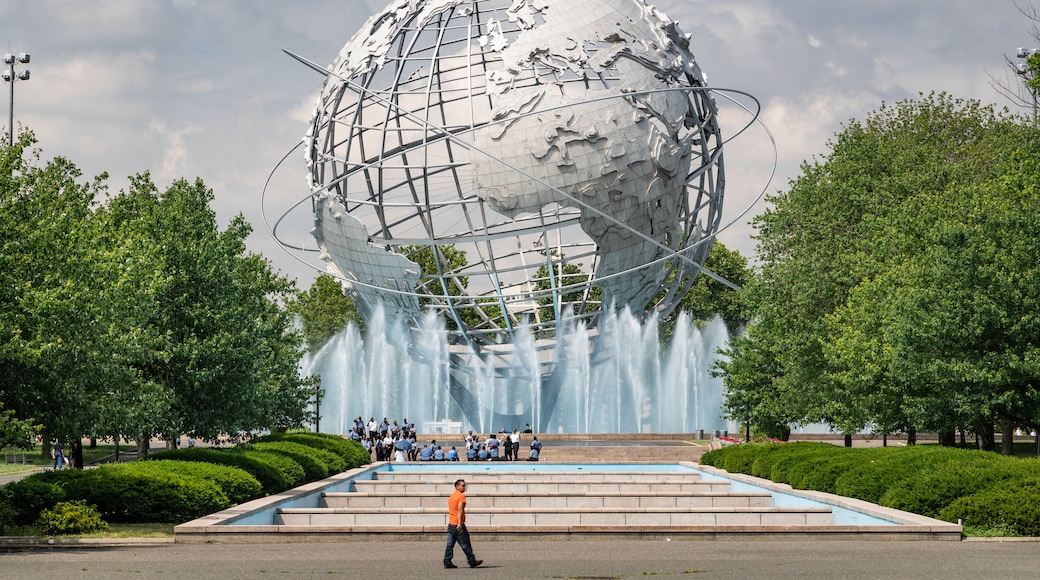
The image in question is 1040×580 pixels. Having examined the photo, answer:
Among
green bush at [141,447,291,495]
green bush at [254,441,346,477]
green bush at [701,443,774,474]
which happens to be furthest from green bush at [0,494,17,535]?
green bush at [701,443,774,474]

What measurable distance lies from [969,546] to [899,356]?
10477mm

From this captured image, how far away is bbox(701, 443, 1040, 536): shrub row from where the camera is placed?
15.5 metres

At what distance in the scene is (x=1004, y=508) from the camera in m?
15.4

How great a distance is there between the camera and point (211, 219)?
27891 mm

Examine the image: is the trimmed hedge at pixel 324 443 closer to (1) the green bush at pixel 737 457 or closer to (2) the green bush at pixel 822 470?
(1) the green bush at pixel 737 457

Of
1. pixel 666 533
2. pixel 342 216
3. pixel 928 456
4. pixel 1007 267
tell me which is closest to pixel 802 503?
pixel 928 456

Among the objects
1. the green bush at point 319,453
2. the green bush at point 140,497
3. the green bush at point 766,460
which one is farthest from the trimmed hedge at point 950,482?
the green bush at point 319,453

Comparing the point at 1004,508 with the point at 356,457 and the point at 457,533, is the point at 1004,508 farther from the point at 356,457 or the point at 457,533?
the point at 356,457

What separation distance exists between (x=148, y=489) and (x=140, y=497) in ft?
0.51

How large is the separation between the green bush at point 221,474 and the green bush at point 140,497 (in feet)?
2.64

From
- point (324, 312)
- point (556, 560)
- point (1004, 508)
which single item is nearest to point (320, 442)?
point (556, 560)

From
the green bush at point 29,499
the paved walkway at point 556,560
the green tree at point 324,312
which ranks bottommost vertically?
the paved walkway at point 556,560

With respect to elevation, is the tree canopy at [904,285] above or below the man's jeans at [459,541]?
above

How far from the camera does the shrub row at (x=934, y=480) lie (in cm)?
1552
